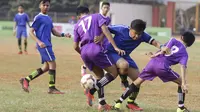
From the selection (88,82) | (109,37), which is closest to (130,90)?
(88,82)

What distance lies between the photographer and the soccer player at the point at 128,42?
7.98m

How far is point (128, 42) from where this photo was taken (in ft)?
27.0

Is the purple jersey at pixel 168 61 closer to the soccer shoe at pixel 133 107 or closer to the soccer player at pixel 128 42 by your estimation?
the soccer player at pixel 128 42

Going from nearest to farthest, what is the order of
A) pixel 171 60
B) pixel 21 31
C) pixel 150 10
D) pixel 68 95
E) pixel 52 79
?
pixel 171 60, pixel 68 95, pixel 52 79, pixel 21 31, pixel 150 10

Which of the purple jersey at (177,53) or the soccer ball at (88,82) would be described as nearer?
the purple jersey at (177,53)

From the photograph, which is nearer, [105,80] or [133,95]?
[105,80]

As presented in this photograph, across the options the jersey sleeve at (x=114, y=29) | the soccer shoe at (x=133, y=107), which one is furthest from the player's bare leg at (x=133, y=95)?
the jersey sleeve at (x=114, y=29)

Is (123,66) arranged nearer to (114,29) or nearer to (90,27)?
(114,29)

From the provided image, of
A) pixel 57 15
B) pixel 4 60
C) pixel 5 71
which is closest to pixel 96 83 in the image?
A: pixel 5 71

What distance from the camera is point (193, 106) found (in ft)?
29.8

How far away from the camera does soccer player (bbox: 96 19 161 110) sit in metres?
7.98

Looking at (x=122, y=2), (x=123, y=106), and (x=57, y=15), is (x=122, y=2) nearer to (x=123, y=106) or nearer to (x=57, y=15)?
(x=57, y=15)

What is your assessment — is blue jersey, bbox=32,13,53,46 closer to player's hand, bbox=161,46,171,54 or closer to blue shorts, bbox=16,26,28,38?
player's hand, bbox=161,46,171,54

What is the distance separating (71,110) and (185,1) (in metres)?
50.9
